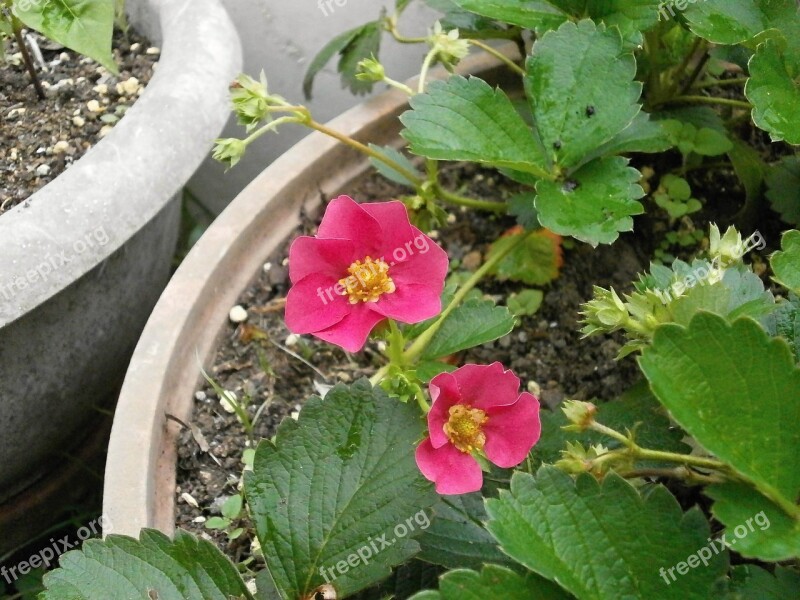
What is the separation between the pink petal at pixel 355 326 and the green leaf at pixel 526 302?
0.38 metres

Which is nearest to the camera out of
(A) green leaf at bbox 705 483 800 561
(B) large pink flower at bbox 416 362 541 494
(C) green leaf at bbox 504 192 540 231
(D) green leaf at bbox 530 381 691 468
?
(A) green leaf at bbox 705 483 800 561

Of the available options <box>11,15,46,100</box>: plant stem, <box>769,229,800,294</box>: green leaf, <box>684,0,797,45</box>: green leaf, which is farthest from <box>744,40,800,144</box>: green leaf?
<box>11,15,46,100</box>: plant stem

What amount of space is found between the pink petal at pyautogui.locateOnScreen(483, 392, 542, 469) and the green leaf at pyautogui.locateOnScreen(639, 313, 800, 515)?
0.12 metres

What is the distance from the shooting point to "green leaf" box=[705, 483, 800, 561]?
0.51m

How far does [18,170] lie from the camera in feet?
3.01

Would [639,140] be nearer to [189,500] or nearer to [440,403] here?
[440,403]

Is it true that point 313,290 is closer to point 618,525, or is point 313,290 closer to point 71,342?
point 618,525

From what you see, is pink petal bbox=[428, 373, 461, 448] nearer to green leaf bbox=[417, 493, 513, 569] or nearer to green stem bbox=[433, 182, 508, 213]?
green leaf bbox=[417, 493, 513, 569]

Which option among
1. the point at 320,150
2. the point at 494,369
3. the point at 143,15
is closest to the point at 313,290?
the point at 494,369

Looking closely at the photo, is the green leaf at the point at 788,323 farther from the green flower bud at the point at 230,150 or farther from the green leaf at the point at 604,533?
the green flower bud at the point at 230,150

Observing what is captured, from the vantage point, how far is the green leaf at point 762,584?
1.82ft

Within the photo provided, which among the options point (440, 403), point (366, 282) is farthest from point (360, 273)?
point (440, 403)

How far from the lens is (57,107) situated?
99 centimetres

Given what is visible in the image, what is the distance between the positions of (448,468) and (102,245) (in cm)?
40
